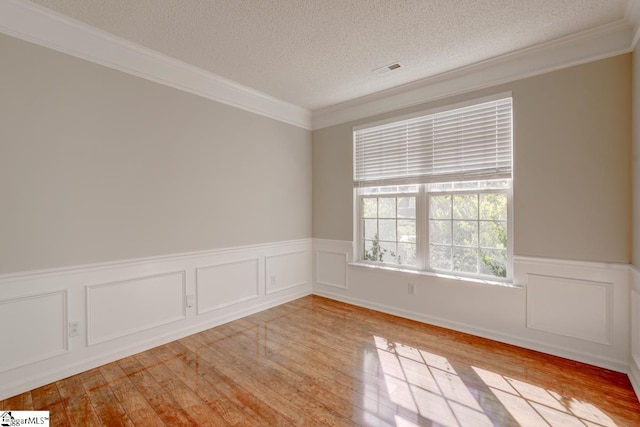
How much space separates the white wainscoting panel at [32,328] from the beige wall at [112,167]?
0.27m

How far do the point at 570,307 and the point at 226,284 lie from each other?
3.56m

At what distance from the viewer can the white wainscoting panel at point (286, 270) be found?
4141mm

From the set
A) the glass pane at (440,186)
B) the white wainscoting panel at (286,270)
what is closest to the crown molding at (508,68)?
the glass pane at (440,186)

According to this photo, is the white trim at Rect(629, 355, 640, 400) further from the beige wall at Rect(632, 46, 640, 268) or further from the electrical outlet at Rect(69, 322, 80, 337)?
the electrical outlet at Rect(69, 322, 80, 337)

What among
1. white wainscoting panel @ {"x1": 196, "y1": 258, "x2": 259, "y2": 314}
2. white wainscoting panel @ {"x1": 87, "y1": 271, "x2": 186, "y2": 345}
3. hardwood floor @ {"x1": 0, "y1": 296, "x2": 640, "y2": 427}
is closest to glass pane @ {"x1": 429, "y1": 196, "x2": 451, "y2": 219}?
hardwood floor @ {"x1": 0, "y1": 296, "x2": 640, "y2": 427}

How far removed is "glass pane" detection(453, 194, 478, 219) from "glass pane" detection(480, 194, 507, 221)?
0.07 metres

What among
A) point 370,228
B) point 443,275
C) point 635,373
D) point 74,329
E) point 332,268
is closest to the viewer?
point 635,373

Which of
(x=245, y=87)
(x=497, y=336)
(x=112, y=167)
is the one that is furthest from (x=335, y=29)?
(x=497, y=336)

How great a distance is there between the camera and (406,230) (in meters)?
3.82

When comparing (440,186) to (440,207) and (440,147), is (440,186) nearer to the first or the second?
(440,207)

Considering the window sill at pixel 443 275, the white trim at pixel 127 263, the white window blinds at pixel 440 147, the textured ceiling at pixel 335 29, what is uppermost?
the textured ceiling at pixel 335 29

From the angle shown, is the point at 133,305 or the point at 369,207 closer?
the point at 133,305

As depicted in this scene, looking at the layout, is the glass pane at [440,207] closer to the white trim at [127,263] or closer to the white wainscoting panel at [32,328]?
the white trim at [127,263]

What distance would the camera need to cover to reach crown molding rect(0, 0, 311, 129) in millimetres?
2209
